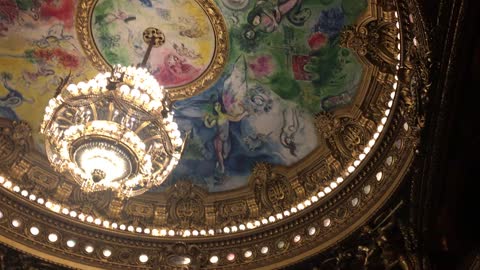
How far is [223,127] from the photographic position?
555 inches

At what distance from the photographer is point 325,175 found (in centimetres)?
1305

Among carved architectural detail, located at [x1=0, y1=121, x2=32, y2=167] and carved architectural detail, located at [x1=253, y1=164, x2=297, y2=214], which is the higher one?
carved architectural detail, located at [x1=0, y1=121, x2=32, y2=167]

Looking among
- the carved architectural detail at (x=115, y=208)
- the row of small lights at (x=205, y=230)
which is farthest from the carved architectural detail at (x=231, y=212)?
the carved architectural detail at (x=115, y=208)

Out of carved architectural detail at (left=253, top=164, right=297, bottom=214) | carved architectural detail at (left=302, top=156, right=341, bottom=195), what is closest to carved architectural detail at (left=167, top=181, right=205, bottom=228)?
carved architectural detail at (left=253, top=164, right=297, bottom=214)

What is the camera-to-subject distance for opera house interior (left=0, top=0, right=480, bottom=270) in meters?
10.7

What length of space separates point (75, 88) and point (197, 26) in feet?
10.4

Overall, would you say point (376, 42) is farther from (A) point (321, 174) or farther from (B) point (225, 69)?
(B) point (225, 69)

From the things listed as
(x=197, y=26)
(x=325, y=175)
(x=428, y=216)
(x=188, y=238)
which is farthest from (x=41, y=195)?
(x=428, y=216)

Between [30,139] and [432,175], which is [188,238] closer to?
[30,139]

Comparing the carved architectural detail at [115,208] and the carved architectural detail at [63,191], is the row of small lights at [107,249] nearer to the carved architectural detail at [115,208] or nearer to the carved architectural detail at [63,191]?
the carved architectural detail at [63,191]

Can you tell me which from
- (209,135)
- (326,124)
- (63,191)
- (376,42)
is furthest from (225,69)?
(63,191)

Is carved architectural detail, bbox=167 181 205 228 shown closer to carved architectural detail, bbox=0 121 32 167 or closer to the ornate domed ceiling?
the ornate domed ceiling

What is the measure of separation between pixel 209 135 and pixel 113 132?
4.09 metres

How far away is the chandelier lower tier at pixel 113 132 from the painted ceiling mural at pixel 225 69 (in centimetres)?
232
